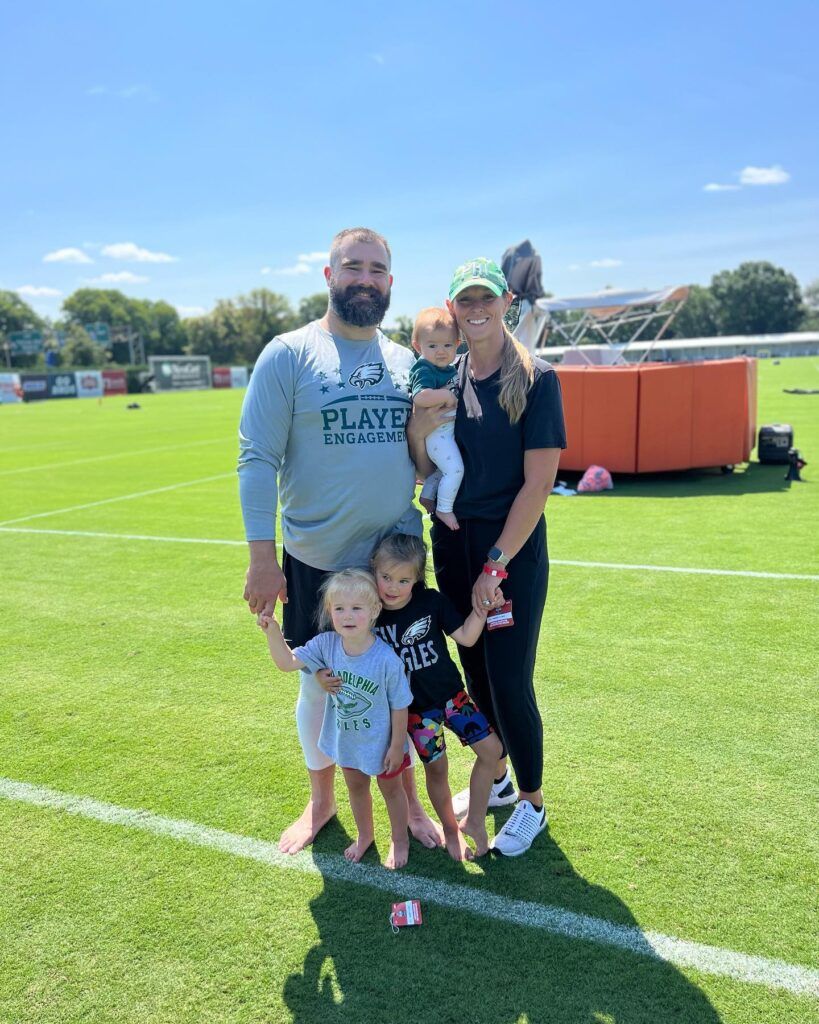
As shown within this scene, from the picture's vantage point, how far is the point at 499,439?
267 centimetres

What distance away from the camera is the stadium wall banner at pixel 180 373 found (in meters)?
57.6

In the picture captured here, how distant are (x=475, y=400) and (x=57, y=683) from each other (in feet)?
11.0

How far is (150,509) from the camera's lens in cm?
993

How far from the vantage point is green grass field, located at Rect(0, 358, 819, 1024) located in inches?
88.4

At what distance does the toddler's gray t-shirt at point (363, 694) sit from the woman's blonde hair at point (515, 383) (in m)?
1.00

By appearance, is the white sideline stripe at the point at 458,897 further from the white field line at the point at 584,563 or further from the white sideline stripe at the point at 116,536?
the white sideline stripe at the point at 116,536

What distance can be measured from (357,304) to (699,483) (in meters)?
8.83

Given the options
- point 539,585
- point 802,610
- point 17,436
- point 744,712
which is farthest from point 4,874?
point 17,436

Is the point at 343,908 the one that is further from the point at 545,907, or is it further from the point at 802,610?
the point at 802,610

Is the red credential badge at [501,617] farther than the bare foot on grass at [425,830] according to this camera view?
No

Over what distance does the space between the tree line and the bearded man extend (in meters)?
81.6

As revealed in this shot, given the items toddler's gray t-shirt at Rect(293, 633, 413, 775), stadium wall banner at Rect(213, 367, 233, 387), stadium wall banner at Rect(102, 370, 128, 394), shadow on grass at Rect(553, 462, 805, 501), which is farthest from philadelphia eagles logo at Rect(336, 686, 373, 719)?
stadium wall banner at Rect(213, 367, 233, 387)

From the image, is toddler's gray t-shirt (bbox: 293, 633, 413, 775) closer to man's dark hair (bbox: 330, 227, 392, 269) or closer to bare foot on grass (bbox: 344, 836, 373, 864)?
bare foot on grass (bbox: 344, 836, 373, 864)

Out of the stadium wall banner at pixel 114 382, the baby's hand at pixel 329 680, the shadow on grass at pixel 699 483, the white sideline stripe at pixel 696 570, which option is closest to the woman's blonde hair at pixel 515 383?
the baby's hand at pixel 329 680
